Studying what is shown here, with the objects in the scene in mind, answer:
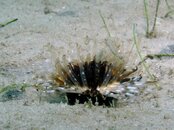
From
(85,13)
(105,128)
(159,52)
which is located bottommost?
(105,128)

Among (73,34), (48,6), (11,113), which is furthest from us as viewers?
(48,6)

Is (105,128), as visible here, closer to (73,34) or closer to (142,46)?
(142,46)

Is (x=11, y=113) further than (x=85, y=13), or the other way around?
(x=85, y=13)

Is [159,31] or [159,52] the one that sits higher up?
[159,31]

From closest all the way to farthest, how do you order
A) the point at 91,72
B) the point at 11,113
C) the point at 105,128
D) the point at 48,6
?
the point at 105,128, the point at 11,113, the point at 91,72, the point at 48,6

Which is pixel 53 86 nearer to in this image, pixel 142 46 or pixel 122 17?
pixel 142 46

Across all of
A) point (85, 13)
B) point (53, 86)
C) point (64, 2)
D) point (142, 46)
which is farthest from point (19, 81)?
point (64, 2)

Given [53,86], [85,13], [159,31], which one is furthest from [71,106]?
[85,13]
